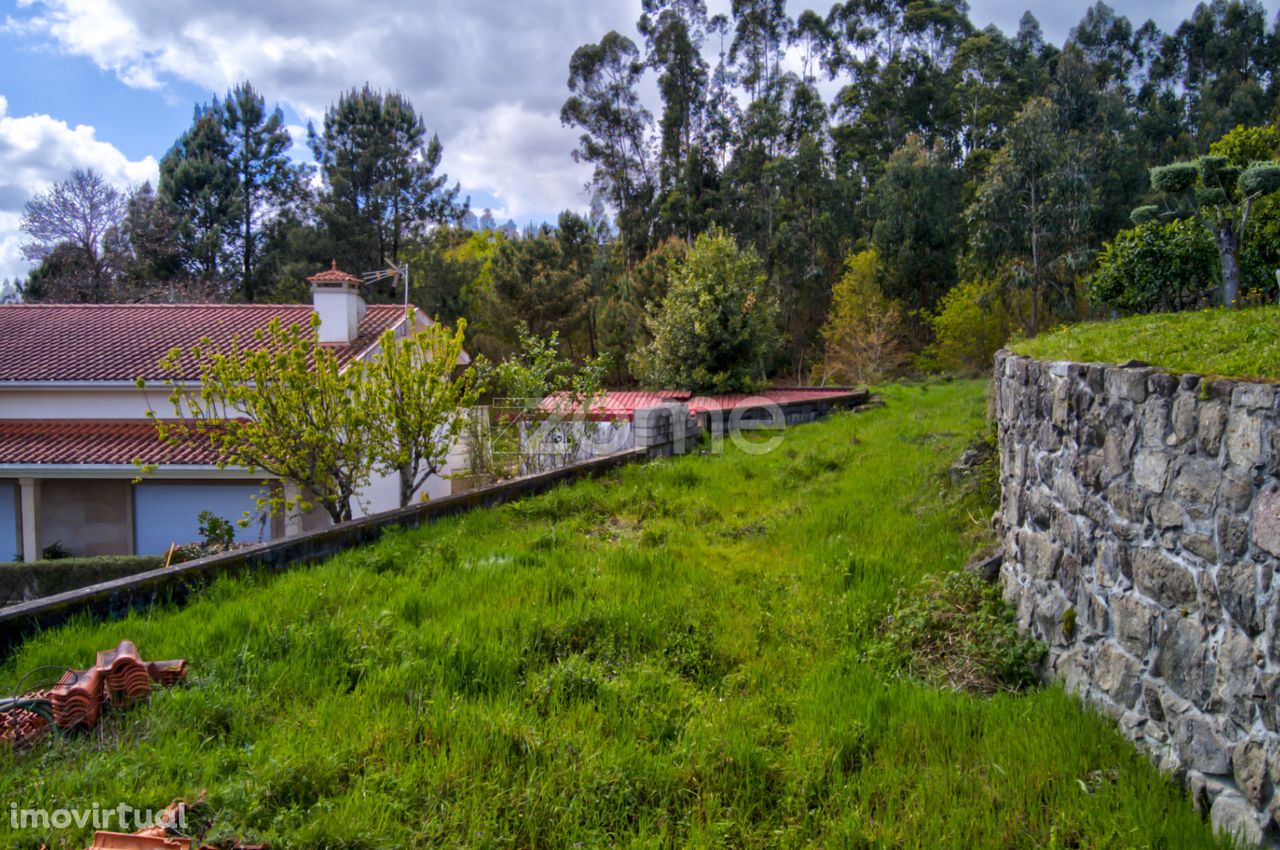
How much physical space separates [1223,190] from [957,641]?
5860mm

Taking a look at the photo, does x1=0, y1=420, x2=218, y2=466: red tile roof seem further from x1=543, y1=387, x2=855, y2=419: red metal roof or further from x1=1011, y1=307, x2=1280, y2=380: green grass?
x1=1011, y1=307, x2=1280, y2=380: green grass

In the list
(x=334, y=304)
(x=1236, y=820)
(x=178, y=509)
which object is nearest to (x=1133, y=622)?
(x=1236, y=820)

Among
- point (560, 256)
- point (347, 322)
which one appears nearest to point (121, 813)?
point (347, 322)

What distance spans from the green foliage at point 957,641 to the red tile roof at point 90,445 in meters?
14.0

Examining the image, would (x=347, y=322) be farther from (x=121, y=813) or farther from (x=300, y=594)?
(x=121, y=813)

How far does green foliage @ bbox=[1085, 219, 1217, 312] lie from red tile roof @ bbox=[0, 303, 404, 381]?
13722mm

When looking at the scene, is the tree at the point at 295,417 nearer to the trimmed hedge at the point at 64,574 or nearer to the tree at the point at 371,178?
the trimmed hedge at the point at 64,574

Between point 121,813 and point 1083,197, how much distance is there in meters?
32.1

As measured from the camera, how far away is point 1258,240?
33.8ft

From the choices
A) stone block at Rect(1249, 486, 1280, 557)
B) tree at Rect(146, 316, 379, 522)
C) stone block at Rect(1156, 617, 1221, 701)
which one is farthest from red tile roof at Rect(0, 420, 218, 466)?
stone block at Rect(1249, 486, 1280, 557)

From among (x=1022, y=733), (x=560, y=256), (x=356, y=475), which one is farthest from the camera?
(x=560, y=256)

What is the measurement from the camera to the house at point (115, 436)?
15031mm

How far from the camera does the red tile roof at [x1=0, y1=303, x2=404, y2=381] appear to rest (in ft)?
54.3

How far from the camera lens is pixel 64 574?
12.3m
